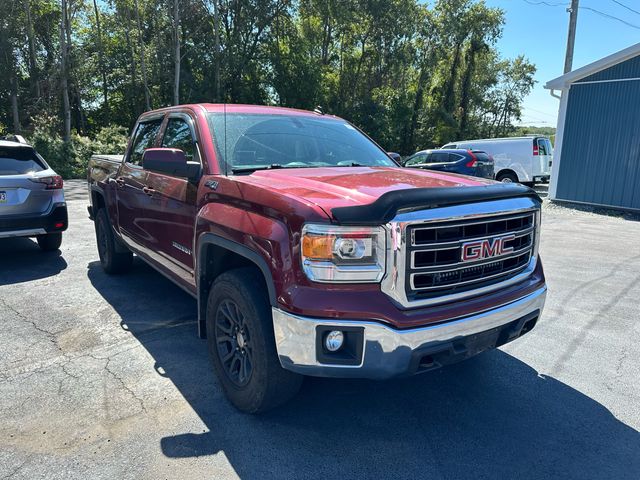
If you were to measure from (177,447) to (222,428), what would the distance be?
278 mm

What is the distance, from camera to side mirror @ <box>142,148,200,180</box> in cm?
316

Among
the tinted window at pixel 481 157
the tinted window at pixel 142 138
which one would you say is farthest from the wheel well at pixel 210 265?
the tinted window at pixel 481 157

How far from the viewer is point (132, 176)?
15.2 ft

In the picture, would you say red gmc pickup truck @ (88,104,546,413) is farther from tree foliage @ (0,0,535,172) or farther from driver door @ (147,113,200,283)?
tree foliage @ (0,0,535,172)

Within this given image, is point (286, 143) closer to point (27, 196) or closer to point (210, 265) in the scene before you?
point (210, 265)

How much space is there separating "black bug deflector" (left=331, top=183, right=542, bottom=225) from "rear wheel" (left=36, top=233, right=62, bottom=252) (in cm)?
603

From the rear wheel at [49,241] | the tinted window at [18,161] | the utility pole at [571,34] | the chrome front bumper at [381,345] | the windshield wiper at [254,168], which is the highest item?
the utility pole at [571,34]

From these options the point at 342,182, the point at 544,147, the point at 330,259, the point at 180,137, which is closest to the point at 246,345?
the point at 330,259

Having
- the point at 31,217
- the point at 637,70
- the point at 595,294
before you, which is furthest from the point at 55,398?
the point at 637,70

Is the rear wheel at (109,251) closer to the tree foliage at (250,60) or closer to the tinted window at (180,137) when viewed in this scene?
the tinted window at (180,137)

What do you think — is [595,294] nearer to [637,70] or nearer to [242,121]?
[242,121]

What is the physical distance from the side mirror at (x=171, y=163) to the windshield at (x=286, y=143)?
237 millimetres

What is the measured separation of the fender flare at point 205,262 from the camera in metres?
2.48

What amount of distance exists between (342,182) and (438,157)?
13.7m
